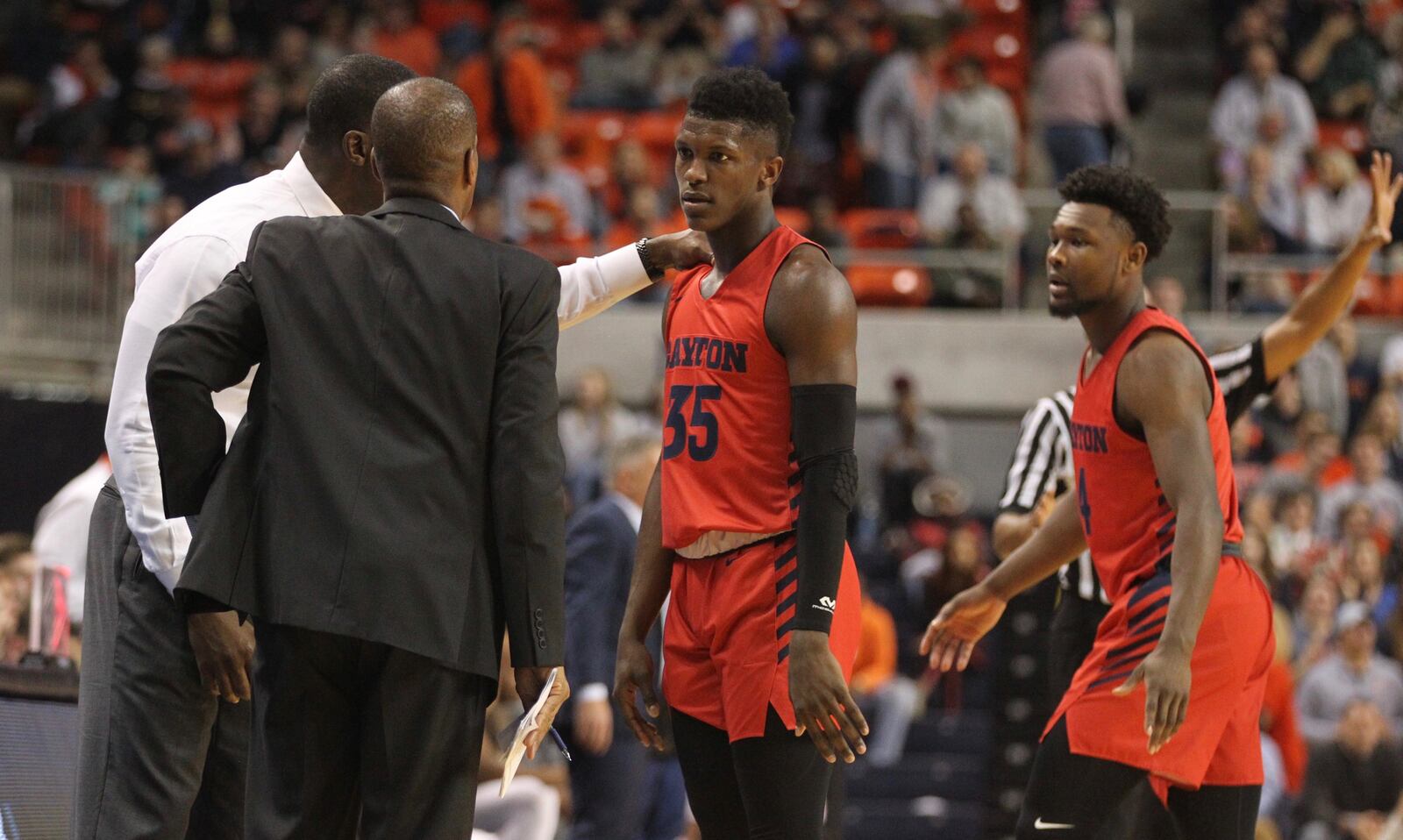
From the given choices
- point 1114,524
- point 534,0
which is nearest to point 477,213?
point 534,0

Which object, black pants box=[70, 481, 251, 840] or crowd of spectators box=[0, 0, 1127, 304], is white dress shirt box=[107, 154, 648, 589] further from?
crowd of spectators box=[0, 0, 1127, 304]

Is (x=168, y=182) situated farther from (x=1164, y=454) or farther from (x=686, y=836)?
(x=1164, y=454)

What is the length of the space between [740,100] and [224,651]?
165 centimetres

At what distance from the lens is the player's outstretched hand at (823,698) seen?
386cm

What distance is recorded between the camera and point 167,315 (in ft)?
13.8

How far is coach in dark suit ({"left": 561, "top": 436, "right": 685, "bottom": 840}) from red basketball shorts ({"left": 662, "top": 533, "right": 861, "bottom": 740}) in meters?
3.48

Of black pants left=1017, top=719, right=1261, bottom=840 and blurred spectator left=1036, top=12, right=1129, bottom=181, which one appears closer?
black pants left=1017, top=719, right=1261, bottom=840

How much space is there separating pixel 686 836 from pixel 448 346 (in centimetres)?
604

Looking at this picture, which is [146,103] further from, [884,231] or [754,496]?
[754,496]

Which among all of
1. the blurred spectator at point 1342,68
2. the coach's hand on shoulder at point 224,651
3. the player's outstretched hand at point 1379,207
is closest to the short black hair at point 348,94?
the coach's hand on shoulder at point 224,651

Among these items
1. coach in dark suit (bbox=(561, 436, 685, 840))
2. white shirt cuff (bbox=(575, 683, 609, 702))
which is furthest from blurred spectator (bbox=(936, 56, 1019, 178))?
white shirt cuff (bbox=(575, 683, 609, 702))

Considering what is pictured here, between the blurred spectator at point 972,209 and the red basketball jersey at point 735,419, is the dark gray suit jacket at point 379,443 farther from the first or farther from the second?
the blurred spectator at point 972,209

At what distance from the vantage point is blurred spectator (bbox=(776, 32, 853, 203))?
1517 centimetres

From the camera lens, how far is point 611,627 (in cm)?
794
